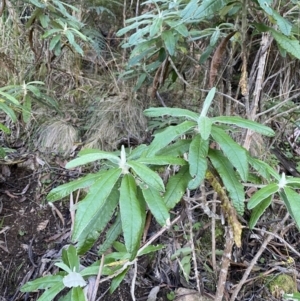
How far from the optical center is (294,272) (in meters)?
1.45

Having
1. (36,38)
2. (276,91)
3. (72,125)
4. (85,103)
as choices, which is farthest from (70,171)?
(276,91)

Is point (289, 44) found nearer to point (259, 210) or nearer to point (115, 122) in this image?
point (259, 210)

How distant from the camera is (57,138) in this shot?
223cm

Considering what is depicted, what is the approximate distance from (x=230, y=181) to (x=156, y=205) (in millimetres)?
180

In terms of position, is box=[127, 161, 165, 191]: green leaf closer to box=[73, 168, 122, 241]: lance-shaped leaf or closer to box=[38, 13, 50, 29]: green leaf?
box=[73, 168, 122, 241]: lance-shaped leaf

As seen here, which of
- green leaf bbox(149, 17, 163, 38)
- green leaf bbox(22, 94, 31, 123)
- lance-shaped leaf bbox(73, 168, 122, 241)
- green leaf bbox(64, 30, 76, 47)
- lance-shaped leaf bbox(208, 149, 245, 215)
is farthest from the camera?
green leaf bbox(64, 30, 76, 47)

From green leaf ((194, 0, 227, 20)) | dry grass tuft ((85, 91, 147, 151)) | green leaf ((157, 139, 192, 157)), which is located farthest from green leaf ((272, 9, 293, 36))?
dry grass tuft ((85, 91, 147, 151))

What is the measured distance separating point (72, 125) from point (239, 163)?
1.73 meters

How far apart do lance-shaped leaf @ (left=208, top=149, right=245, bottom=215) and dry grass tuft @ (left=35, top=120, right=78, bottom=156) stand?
147cm

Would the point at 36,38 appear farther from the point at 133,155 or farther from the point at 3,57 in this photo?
the point at 133,155

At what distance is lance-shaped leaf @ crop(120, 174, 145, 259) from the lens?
0.71 m

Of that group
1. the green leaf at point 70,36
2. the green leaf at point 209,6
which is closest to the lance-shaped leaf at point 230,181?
the green leaf at point 209,6

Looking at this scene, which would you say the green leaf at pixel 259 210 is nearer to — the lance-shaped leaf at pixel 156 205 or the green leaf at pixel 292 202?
the green leaf at pixel 292 202

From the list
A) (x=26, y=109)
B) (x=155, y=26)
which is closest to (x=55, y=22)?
(x=26, y=109)
